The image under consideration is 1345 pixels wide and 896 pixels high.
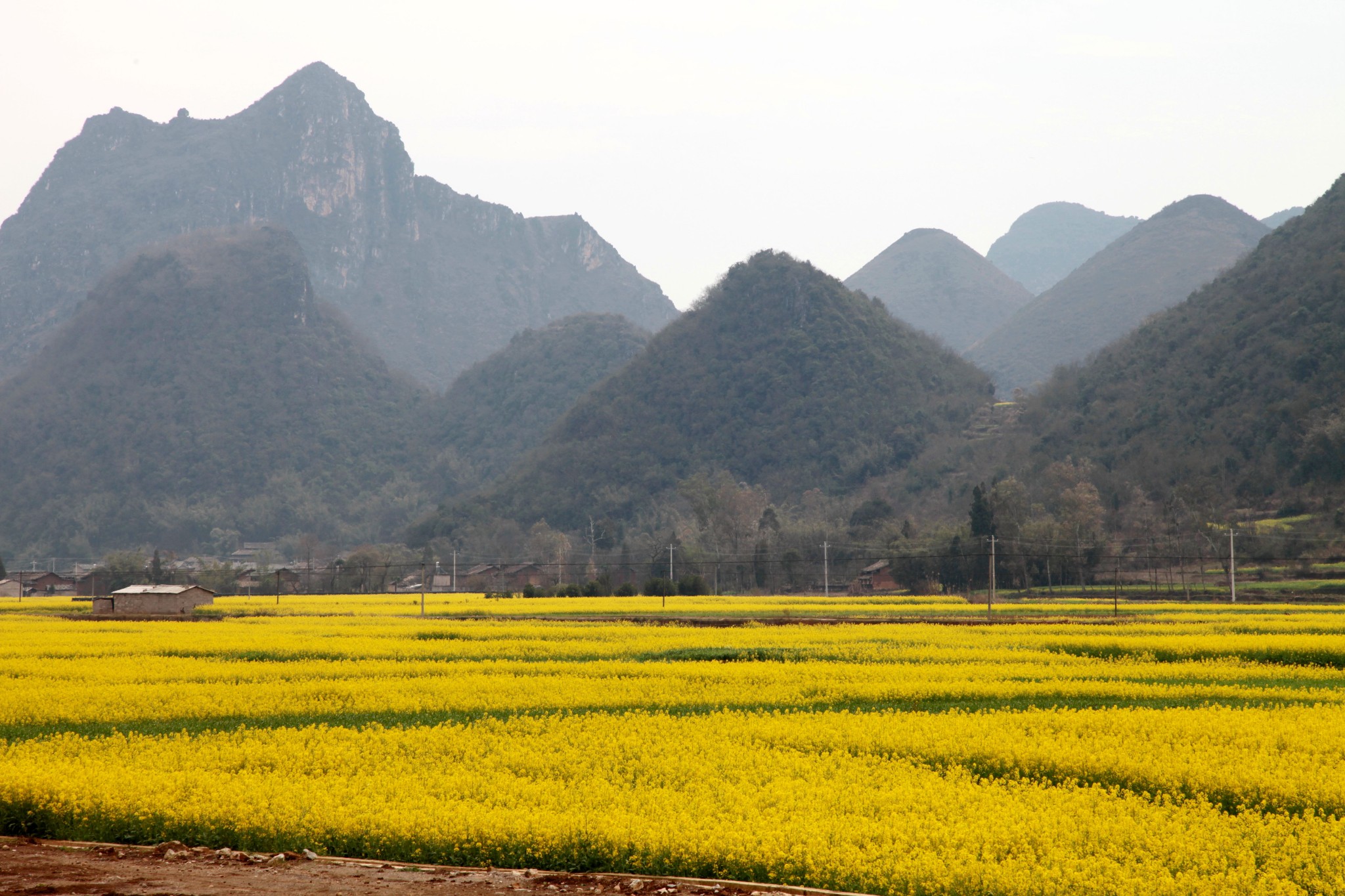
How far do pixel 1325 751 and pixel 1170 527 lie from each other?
210 ft

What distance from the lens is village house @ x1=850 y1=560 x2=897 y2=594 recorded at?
243 feet

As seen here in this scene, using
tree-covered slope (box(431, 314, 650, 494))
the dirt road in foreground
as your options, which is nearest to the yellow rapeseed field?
the dirt road in foreground

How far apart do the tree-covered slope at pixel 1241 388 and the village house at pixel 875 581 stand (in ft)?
72.8

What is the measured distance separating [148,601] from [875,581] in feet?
149

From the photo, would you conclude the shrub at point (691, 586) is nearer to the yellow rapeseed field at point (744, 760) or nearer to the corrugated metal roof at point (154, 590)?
the corrugated metal roof at point (154, 590)

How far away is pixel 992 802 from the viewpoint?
39.7 feet

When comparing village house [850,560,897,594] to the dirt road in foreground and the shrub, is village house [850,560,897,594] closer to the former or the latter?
the shrub

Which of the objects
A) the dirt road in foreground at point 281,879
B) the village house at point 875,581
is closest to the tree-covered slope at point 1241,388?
the village house at point 875,581

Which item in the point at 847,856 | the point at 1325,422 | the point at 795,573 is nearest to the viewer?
the point at 847,856

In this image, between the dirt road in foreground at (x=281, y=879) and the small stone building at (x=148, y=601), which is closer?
the dirt road in foreground at (x=281, y=879)

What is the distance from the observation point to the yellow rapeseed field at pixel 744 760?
1055 cm

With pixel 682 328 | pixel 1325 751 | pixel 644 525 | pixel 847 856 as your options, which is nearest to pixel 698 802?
pixel 847 856

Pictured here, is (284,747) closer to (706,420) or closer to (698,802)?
(698,802)

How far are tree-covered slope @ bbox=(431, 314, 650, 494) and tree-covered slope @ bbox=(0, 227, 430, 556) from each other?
6.70m
